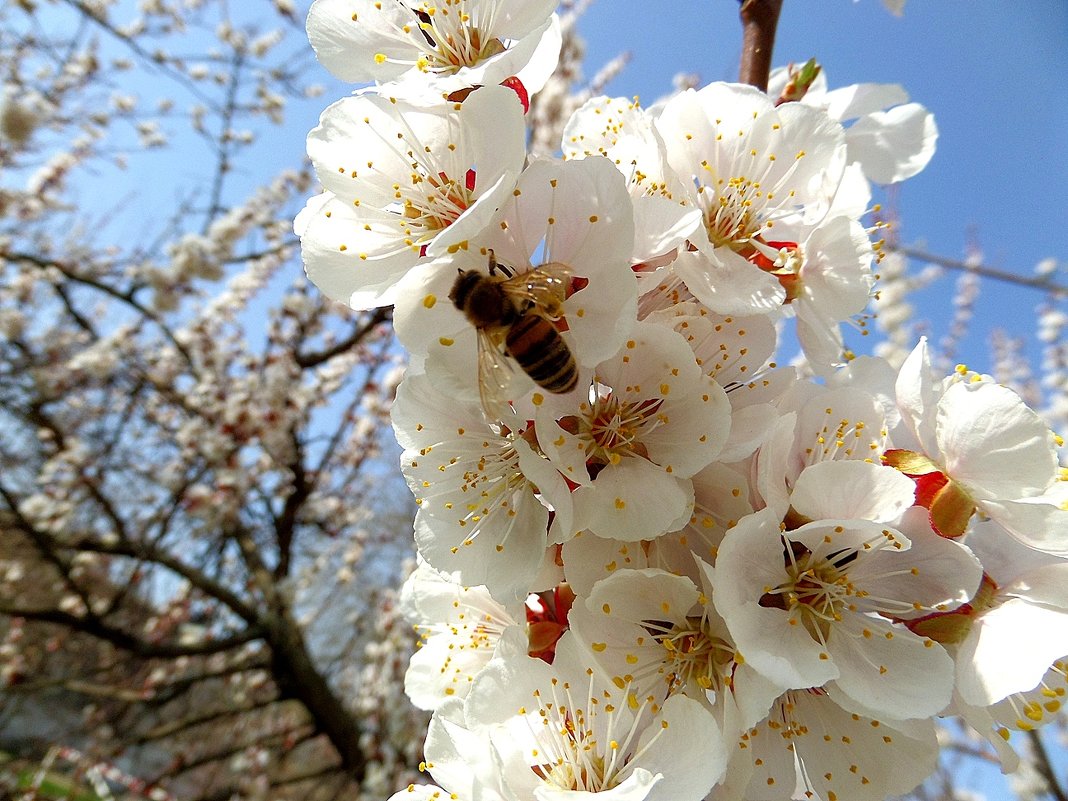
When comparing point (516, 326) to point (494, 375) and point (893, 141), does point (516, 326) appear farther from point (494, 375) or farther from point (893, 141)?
point (893, 141)

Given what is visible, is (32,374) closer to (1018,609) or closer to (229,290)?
(229,290)

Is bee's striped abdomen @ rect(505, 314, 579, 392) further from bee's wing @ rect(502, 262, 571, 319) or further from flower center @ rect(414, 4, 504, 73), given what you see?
flower center @ rect(414, 4, 504, 73)

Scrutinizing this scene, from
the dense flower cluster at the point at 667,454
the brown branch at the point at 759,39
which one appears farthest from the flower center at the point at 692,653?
the brown branch at the point at 759,39

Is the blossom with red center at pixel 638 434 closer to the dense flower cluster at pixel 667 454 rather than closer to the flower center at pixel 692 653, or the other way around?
the dense flower cluster at pixel 667 454

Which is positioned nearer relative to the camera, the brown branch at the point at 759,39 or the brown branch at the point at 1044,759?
the brown branch at the point at 759,39

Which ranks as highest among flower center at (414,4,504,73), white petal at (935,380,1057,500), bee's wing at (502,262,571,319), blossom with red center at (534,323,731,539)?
flower center at (414,4,504,73)

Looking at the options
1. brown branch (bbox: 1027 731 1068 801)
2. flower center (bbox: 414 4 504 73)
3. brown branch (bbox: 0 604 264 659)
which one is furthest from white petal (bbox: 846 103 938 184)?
brown branch (bbox: 0 604 264 659)

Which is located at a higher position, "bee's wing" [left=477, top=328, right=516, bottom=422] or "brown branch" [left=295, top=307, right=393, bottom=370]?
"bee's wing" [left=477, top=328, right=516, bottom=422]

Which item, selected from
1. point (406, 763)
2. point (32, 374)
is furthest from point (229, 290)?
point (406, 763)

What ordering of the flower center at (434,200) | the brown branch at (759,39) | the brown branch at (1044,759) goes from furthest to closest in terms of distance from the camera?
1. the brown branch at (1044,759)
2. the brown branch at (759,39)
3. the flower center at (434,200)
